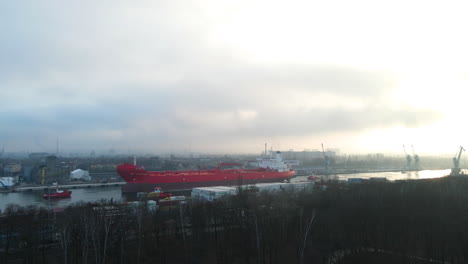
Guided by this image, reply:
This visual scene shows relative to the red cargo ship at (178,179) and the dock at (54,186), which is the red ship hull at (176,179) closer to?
the red cargo ship at (178,179)

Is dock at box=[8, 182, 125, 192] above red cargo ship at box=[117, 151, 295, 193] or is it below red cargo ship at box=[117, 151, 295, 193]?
below

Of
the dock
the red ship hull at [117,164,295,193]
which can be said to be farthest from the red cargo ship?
the dock

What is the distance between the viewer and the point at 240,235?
10484 mm

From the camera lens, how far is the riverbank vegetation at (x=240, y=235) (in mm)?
9070

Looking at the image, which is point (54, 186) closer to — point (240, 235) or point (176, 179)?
point (176, 179)

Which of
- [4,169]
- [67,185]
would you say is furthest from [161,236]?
[4,169]

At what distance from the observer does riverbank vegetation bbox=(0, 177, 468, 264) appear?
9.07m

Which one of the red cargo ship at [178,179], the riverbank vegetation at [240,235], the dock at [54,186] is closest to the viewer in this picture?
the riverbank vegetation at [240,235]

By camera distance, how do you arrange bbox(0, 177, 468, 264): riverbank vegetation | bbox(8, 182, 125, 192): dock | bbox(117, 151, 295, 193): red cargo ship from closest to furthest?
bbox(0, 177, 468, 264): riverbank vegetation, bbox(117, 151, 295, 193): red cargo ship, bbox(8, 182, 125, 192): dock

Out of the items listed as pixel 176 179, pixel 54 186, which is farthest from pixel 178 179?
pixel 54 186

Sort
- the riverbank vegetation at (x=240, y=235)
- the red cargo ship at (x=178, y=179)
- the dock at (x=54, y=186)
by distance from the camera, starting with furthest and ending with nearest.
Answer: the dock at (x=54, y=186)
the red cargo ship at (x=178, y=179)
the riverbank vegetation at (x=240, y=235)

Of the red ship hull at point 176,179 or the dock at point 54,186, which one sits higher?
the red ship hull at point 176,179

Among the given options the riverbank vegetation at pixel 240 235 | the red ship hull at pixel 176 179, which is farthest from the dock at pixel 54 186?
the riverbank vegetation at pixel 240 235

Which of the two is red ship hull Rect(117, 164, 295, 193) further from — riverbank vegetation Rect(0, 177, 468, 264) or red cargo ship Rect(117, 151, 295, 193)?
riverbank vegetation Rect(0, 177, 468, 264)
